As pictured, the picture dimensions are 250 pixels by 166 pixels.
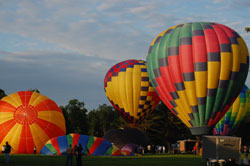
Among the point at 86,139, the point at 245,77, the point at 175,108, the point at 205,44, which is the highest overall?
the point at 205,44

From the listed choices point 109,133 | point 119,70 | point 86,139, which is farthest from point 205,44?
point 119,70

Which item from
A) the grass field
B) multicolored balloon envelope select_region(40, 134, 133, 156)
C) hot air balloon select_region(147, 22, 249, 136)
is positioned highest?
hot air balloon select_region(147, 22, 249, 136)

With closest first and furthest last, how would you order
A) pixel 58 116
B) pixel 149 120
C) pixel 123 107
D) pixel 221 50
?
pixel 221 50
pixel 58 116
pixel 123 107
pixel 149 120

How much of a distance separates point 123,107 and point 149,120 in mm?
25576

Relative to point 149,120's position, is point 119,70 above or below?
above

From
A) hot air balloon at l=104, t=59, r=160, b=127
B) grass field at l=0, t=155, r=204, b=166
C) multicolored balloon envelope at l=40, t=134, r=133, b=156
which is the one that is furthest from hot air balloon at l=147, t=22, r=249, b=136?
hot air balloon at l=104, t=59, r=160, b=127

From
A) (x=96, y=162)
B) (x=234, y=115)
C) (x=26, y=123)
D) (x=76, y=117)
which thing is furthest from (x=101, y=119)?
(x=96, y=162)

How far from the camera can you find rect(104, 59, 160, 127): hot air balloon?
51125 millimetres

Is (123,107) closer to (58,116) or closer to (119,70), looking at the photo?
(119,70)

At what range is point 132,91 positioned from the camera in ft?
168

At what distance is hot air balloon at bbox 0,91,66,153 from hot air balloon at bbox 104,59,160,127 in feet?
48.3

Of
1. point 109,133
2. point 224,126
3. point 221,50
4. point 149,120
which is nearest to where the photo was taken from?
point 221,50

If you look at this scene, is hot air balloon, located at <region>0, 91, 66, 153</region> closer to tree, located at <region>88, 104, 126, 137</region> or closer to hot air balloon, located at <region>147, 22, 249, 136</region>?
Answer: hot air balloon, located at <region>147, 22, 249, 136</region>

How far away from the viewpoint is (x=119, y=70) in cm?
5241
